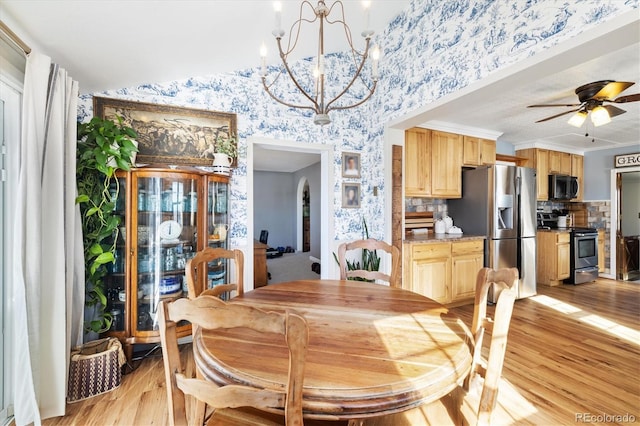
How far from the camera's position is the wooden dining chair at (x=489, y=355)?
0.90 m

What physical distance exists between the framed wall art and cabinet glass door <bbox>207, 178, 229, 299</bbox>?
35 cm

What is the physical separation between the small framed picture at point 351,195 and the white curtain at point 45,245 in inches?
98.5

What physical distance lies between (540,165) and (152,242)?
20.5 ft

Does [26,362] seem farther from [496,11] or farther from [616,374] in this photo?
[616,374]

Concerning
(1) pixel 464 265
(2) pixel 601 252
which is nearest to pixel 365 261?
(1) pixel 464 265

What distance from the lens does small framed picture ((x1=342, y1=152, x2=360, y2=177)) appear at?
3424 millimetres

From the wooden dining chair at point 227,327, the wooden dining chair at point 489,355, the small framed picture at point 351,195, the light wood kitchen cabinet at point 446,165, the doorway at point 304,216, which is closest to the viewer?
the wooden dining chair at point 227,327

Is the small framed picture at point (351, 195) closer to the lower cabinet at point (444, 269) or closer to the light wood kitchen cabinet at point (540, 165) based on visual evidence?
the lower cabinet at point (444, 269)

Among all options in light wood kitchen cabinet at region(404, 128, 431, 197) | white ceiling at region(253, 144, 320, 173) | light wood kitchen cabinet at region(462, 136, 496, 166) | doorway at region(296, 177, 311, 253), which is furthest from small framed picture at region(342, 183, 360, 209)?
doorway at region(296, 177, 311, 253)

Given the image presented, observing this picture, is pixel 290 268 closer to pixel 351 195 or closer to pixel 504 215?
pixel 351 195

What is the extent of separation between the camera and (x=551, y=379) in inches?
81.8

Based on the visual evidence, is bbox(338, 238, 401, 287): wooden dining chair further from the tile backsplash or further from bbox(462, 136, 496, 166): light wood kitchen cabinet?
bbox(462, 136, 496, 166): light wood kitchen cabinet

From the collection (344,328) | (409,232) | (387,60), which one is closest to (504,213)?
(409,232)

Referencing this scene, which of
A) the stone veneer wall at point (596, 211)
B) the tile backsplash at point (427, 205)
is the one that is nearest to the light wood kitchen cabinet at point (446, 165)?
the tile backsplash at point (427, 205)
